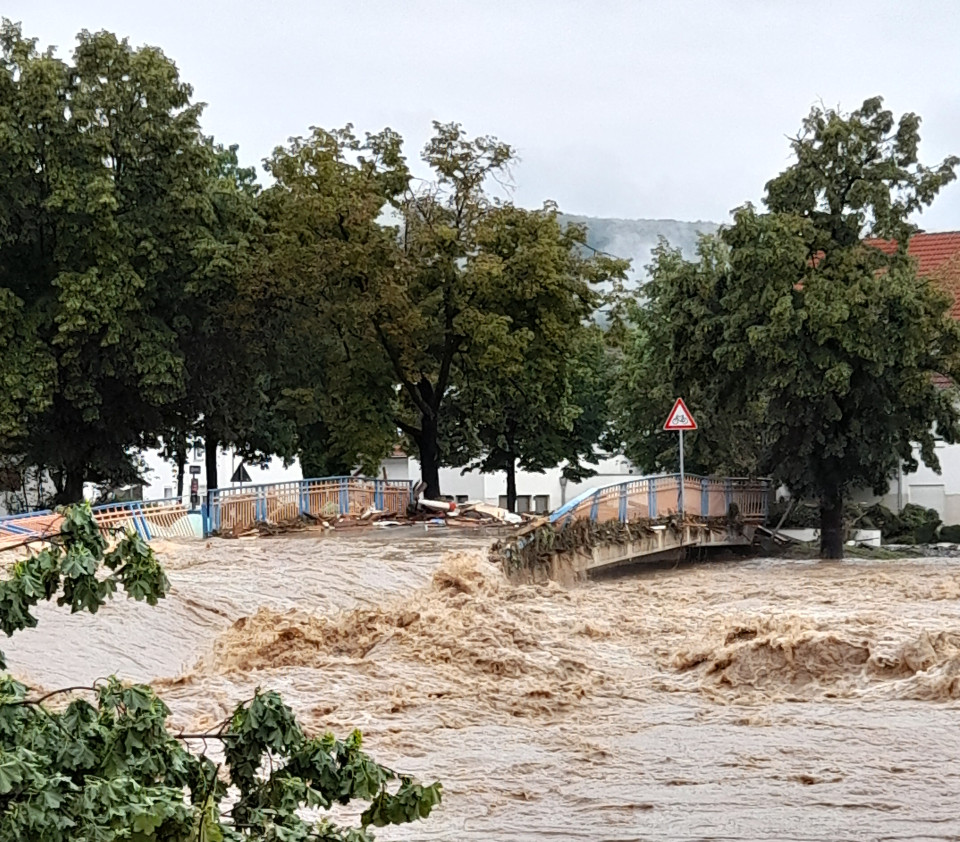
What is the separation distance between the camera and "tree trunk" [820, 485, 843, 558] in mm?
34094

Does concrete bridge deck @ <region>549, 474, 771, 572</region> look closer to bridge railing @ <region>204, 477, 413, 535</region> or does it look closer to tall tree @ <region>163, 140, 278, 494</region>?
bridge railing @ <region>204, 477, 413, 535</region>

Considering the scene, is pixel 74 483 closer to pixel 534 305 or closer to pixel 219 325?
pixel 219 325

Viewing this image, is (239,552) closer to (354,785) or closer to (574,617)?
(574,617)

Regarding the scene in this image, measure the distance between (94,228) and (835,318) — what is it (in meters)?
16.9

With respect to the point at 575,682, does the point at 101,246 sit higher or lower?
higher

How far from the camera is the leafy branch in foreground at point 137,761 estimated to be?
474 cm

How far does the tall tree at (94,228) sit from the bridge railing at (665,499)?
1217 cm

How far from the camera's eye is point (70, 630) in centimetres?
1656

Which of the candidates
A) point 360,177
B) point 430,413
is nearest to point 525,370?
point 430,413

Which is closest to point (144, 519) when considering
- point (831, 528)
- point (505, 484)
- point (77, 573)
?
point (831, 528)

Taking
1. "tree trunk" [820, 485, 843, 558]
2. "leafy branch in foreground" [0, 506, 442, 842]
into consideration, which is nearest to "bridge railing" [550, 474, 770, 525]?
"tree trunk" [820, 485, 843, 558]

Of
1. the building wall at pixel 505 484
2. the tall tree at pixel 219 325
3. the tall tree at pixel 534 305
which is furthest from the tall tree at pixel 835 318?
the building wall at pixel 505 484

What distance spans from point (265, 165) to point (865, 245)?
15.7 m

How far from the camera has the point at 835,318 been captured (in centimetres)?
3073
